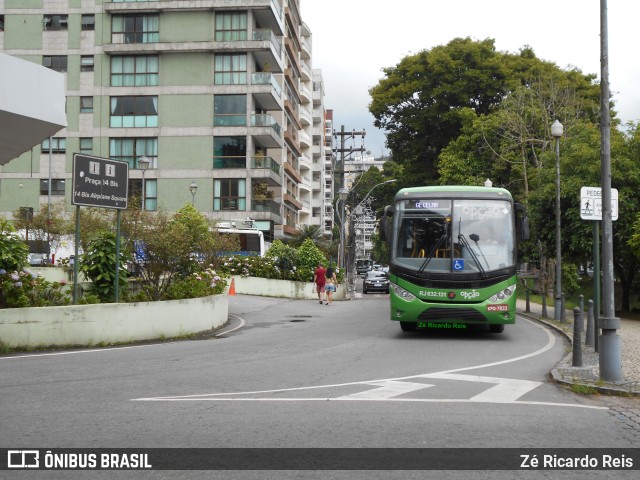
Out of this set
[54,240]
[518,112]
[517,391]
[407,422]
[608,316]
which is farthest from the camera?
[54,240]

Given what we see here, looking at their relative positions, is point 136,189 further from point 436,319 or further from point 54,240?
point 436,319

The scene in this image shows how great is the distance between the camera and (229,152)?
4862 cm

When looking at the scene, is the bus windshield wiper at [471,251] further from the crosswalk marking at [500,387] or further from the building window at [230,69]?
the building window at [230,69]

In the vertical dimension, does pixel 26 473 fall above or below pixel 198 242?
below

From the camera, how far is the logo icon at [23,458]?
5.43m

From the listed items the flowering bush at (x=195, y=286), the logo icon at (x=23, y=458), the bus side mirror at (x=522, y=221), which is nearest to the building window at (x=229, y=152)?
the flowering bush at (x=195, y=286)

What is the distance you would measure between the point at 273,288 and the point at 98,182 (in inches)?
794

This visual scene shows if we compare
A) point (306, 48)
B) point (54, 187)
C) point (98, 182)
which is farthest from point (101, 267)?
point (306, 48)

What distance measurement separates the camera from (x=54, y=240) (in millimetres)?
40594

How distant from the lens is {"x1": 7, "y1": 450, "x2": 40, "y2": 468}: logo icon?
5426mm

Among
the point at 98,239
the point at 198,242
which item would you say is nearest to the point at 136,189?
the point at 198,242

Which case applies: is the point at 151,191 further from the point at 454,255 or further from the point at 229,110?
the point at 454,255

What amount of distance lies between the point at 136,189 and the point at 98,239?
33037mm

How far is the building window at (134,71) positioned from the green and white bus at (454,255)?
36.9m
